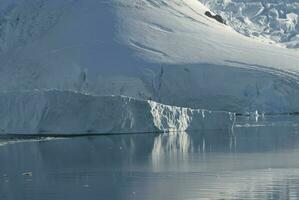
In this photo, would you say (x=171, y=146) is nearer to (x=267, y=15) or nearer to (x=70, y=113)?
(x=70, y=113)

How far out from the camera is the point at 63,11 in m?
60.7

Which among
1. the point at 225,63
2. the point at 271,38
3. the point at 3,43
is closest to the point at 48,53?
the point at 3,43

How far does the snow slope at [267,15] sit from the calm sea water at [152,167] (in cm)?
7176

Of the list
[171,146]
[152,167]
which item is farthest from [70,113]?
[152,167]

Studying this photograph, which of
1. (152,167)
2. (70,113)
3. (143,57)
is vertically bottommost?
(152,167)

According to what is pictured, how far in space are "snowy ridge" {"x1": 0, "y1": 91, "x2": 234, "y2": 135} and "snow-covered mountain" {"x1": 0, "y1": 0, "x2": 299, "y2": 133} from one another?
11.5m

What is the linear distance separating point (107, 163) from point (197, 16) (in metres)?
39.0

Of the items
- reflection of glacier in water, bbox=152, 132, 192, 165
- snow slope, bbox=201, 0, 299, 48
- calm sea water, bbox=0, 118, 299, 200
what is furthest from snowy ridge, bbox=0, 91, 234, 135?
snow slope, bbox=201, 0, 299, 48

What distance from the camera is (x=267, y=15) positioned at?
112 metres

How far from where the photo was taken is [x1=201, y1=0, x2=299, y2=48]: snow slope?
108 metres

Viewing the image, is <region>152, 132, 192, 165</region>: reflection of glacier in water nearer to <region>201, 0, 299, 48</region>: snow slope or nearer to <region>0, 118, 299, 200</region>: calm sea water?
<region>0, 118, 299, 200</region>: calm sea water

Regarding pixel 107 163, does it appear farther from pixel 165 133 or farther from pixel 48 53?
pixel 48 53

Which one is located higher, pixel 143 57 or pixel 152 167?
pixel 143 57

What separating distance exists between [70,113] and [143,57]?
21194 mm
